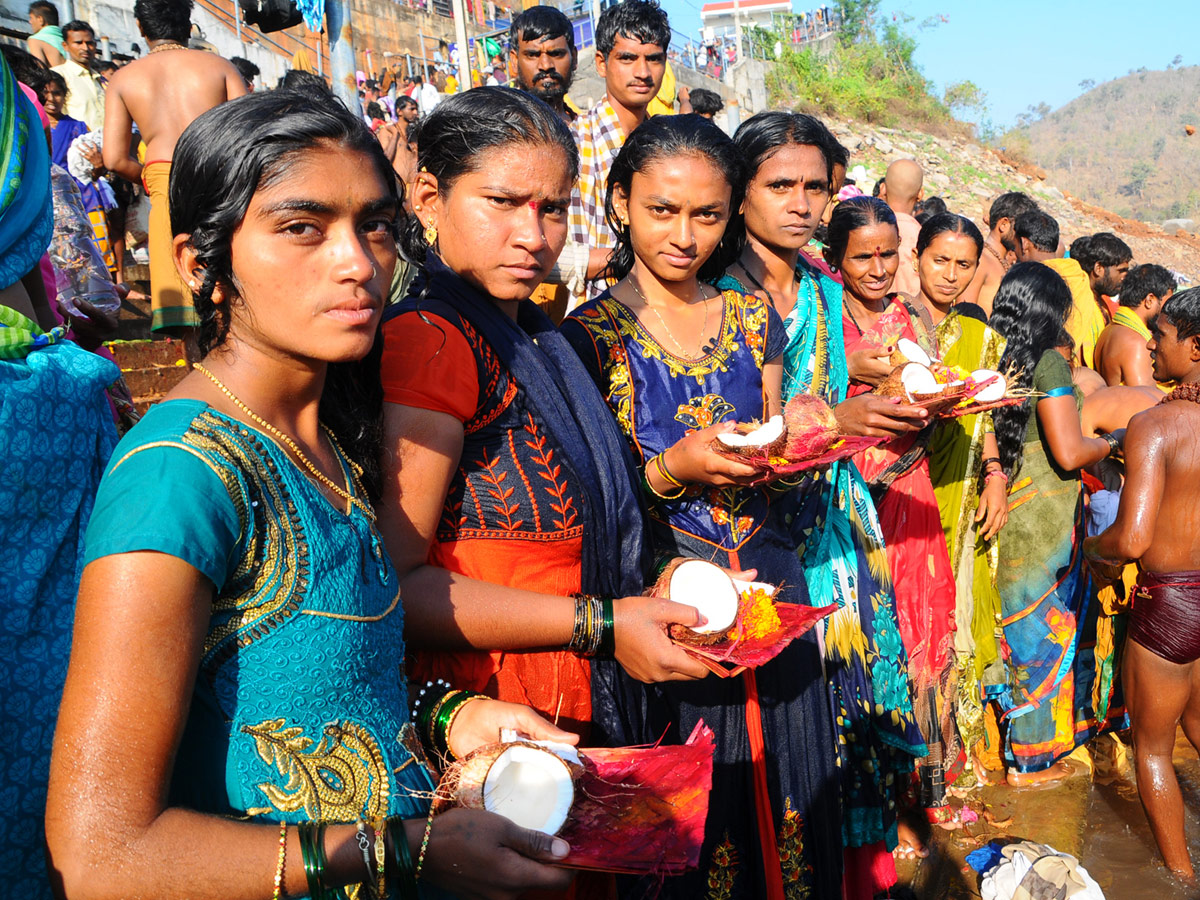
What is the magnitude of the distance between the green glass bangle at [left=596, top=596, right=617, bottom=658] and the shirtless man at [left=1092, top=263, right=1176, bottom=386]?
17.7 ft

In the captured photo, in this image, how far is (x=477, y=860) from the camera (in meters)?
1.18

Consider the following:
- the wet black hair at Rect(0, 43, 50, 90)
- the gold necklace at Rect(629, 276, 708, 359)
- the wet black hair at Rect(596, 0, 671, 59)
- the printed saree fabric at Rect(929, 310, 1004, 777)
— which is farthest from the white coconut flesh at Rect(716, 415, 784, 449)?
the wet black hair at Rect(0, 43, 50, 90)

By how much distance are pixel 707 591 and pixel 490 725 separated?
0.69 metres

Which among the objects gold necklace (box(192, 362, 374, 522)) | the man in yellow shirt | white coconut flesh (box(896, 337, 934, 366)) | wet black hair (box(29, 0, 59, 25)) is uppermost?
wet black hair (box(29, 0, 59, 25))

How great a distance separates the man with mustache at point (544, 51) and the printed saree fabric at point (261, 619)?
402 cm

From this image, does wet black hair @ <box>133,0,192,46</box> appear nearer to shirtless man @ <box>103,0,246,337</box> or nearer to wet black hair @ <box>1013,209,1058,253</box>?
shirtless man @ <box>103,0,246,337</box>

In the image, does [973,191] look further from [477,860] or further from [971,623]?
[477,860]

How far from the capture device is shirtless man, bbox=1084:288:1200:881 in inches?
138

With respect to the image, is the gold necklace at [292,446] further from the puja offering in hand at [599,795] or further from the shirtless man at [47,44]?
the shirtless man at [47,44]

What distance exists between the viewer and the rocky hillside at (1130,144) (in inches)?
1666

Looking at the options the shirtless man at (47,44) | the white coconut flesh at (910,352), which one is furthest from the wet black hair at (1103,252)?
the shirtless man at (47,44)

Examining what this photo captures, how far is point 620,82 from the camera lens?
4.54m

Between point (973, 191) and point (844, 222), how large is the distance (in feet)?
76.1

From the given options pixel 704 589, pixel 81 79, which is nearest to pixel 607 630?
pixel 704 589
